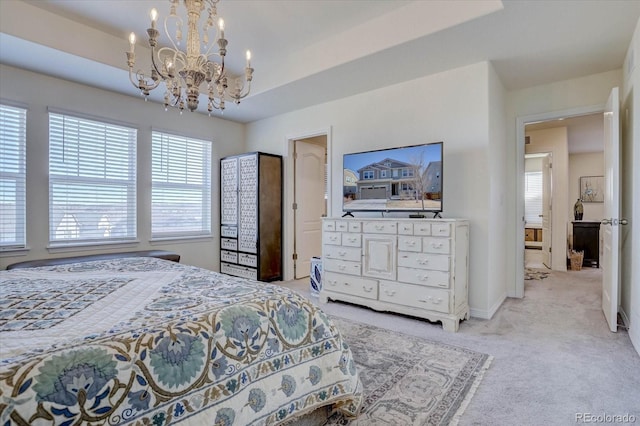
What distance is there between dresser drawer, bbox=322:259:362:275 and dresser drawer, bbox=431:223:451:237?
881 mm

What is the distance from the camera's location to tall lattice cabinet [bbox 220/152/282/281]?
472 centimetres

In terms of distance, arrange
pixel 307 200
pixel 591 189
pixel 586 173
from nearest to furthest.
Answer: pixel 307 200 < pixel 591 189 < pixel 586 173

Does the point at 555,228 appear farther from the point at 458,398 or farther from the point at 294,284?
the point at 458,398

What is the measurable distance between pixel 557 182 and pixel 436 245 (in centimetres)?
434

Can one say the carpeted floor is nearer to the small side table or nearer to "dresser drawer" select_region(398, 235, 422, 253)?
"dresser drawer" select_region(398, 235, 422, 253)

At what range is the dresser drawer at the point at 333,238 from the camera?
3571mm

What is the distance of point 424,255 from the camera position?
9.74ft

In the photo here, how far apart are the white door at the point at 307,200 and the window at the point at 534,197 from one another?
496cm

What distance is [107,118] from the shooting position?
4.05 metres

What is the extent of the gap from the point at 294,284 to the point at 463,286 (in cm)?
243

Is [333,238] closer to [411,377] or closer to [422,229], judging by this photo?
[422,229]

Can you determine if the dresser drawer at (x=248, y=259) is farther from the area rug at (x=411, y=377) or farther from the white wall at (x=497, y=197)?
the white wall at (x=497, y=197)

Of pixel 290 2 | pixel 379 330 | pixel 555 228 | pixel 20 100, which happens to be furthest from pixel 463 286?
pixel 20 100

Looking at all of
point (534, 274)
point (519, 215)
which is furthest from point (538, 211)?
point (519, 215)
